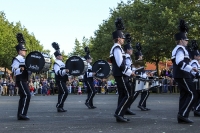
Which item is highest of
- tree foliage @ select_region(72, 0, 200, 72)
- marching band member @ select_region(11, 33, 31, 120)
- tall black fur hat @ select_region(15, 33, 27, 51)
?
tree foliage @ select_region(72, 0, 200, 72)

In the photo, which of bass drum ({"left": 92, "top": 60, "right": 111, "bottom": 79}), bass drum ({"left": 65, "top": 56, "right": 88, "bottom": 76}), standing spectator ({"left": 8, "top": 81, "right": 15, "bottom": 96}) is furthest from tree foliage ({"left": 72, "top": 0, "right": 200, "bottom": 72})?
bass drum ({"left": 65, "top": 56, "right": 88, "bottom": 76})

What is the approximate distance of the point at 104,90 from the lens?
148 ft

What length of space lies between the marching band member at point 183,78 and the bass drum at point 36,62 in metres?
4.25

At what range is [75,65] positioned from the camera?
17.3m

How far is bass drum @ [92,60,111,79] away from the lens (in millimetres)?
18900

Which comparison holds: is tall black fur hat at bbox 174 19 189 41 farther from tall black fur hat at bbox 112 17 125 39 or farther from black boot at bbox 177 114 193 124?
black boot at bbox 177 114 193 124

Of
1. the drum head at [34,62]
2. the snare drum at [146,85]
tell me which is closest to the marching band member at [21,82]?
the drum head at [34,62]

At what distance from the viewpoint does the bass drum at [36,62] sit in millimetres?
13859

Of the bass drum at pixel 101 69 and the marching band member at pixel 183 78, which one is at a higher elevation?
the bass drum at pixel 101 69

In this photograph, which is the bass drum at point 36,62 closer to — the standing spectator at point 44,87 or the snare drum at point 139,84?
the snare drum at point 139,84

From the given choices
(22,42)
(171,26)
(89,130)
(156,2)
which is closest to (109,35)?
(156,2)

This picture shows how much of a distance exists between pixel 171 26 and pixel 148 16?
463cm

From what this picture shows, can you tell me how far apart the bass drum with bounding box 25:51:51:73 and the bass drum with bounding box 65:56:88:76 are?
6.63 feet

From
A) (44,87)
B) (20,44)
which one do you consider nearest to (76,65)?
(20,44)
